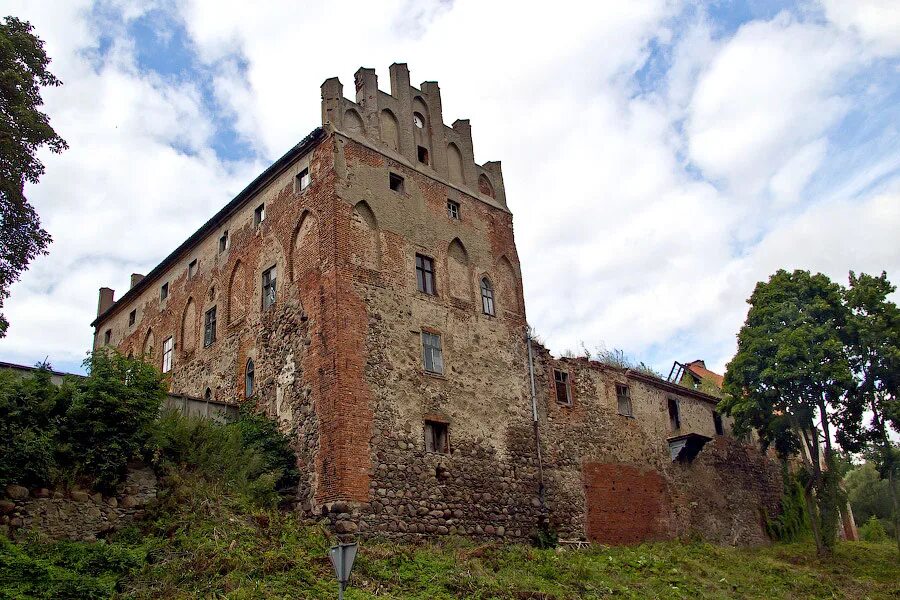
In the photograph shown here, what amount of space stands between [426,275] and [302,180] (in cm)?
445

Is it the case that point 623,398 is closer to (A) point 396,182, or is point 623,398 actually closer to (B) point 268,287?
(A) point 396,182

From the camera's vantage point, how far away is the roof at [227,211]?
2163 centimetres

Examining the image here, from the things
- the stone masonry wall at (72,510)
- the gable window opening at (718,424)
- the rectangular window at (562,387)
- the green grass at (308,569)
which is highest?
the rectangular window at (562,387)

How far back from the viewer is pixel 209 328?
2475 cm

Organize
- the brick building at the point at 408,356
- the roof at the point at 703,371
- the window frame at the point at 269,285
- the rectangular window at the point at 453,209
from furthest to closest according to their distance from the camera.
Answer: the roof at the point at 703,371
the rectangular window at the point at 453,209
the window frame at the point at 269,285
the brick building at the point at 408,356

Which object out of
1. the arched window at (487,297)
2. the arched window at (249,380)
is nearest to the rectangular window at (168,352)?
the arched window at (249,380)

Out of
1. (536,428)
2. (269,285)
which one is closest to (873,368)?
(536,428)

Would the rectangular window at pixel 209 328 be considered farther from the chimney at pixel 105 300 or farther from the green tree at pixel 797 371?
the green tree at pixel 797 371

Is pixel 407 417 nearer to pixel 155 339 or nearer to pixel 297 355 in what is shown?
pixel 297 355

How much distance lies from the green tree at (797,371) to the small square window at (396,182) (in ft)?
40.5

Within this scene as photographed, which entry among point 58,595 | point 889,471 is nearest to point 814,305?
point 889,471

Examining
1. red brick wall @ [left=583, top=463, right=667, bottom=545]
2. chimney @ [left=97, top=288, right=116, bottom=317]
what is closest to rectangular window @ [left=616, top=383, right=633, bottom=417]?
red brick wall @ [left=583, top=463, right=667, bottom=545]

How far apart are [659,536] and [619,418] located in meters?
4.00

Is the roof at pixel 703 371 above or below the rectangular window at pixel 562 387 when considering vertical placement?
above
